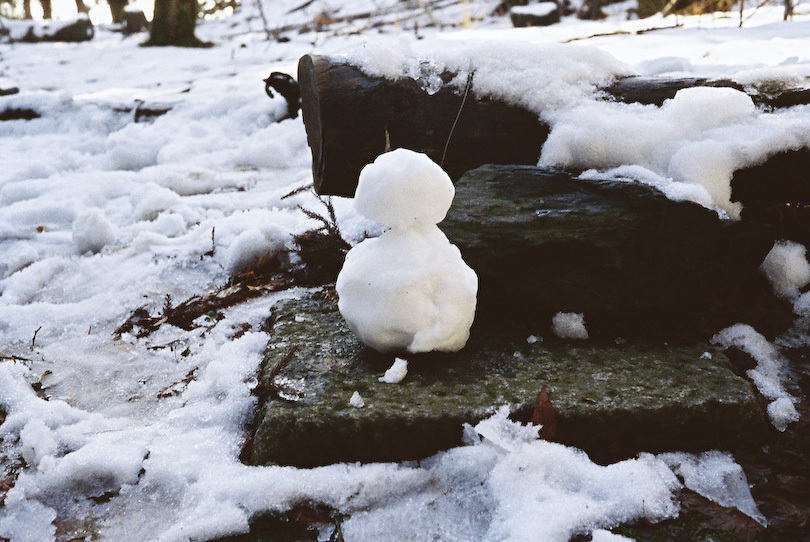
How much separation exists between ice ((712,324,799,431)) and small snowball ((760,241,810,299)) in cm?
29

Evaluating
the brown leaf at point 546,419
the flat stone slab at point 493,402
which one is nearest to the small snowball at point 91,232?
the flat stone slab at point 493,402

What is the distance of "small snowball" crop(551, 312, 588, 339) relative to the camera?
1982 mm

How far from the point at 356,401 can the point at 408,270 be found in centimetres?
41

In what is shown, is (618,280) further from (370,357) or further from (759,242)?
(370,357)

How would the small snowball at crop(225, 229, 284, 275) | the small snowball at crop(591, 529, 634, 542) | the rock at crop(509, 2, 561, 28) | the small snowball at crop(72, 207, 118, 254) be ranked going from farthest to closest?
the rock at crop(509, 2, 561, 28) < the small snowball at crop(72, 207, 118, 254) < the small snowball at crop(225, 229, 284, 275) < the small snowball at crop(591, 529, 634, 542)

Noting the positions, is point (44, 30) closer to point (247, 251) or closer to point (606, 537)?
point (247, 251)

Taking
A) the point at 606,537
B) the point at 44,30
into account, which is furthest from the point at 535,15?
the point at 44,30

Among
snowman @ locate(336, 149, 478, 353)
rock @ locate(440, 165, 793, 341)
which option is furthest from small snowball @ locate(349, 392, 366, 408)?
rock @ locate(440, 165, 793, 341)

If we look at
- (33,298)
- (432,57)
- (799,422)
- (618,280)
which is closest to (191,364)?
(33,298)

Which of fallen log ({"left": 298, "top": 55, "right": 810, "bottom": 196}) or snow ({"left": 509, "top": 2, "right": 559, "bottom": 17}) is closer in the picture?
fallen log ({"left": 298, "top": 55, "right": 810, "bottom": 196})

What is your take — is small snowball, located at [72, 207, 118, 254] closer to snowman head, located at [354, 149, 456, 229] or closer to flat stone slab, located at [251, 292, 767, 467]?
flat stone slab, located at [251, 292, 767, 467]

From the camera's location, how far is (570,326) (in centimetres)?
198

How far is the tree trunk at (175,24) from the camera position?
8781 mm

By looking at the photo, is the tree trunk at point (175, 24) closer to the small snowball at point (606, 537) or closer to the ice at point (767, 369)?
the ice at point (767, 369)
